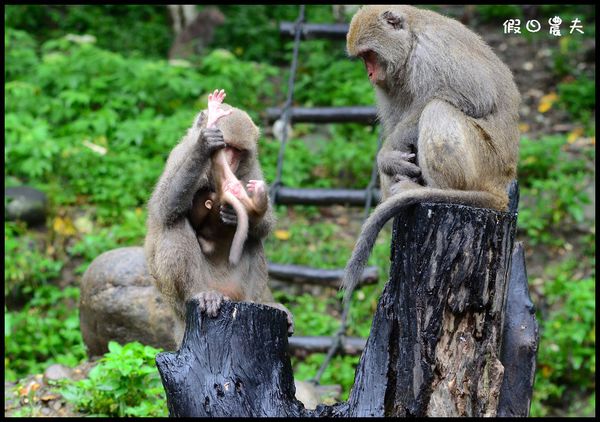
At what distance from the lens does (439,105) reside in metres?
4.58

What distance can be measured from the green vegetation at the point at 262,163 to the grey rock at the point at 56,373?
34 cm

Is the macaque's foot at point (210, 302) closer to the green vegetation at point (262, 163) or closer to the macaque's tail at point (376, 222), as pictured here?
the macaque's tail at point (376, 222)

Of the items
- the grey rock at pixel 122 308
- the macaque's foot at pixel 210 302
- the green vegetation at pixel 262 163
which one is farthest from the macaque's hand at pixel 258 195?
the grey rock at pixel 122 308

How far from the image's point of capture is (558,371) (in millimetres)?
7578

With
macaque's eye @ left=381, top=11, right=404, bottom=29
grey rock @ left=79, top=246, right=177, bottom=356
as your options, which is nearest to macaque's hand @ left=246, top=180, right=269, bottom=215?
macaque's eye @ left=381, top=11, right=404, bottom=29

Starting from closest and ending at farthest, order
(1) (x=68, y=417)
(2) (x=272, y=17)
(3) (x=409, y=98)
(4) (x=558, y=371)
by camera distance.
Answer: (3) (x=409, y=98), (1) (x=68, y=417), (4) (x=558, y=371), (2) (x=272, y=17)

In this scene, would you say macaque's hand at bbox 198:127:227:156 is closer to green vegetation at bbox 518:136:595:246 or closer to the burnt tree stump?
the burnt tree stump

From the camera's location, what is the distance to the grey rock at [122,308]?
648 centimetres

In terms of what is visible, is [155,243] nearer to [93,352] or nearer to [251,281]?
[251,281]

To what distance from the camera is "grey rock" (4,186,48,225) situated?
336 inches

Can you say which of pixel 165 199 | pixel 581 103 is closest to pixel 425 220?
pixel 165 199

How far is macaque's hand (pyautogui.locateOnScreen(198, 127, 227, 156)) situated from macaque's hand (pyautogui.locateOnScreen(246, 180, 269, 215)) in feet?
0.88

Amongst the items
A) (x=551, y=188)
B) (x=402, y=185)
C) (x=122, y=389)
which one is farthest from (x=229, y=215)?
(x=551, y=188)

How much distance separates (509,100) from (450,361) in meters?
1.70
